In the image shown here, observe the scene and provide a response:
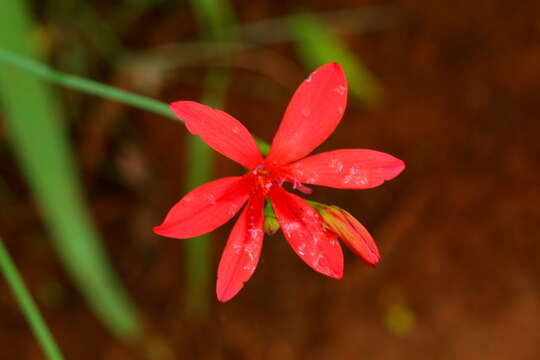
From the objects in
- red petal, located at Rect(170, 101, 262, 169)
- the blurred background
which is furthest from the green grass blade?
red petal, located at Rect(170, 101, 262, 169)

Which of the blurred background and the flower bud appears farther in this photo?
the blurred background

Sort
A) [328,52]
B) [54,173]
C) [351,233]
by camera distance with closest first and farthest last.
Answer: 1. [351,233]
2. [54,173]
3. [328,52]

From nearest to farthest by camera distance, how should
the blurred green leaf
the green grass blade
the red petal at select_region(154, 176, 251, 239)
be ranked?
the red petal at select_region(154, 176, 251, 239) → the green grass blade → the blurred green leaf

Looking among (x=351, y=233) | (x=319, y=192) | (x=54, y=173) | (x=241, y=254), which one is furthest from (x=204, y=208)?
(x=319, y=192)

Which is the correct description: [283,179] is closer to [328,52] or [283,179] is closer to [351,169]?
[351,169]

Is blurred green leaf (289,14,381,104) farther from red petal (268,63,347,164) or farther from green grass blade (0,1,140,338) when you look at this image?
red petal (268,63,347,164)

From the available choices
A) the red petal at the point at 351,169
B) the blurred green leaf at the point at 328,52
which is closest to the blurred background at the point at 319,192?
the blurred green leaf at the point at 328,52

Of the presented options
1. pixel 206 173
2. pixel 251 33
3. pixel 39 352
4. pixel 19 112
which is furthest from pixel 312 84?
pixel 39 352

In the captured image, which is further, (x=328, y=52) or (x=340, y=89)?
(x=328, y=52)
